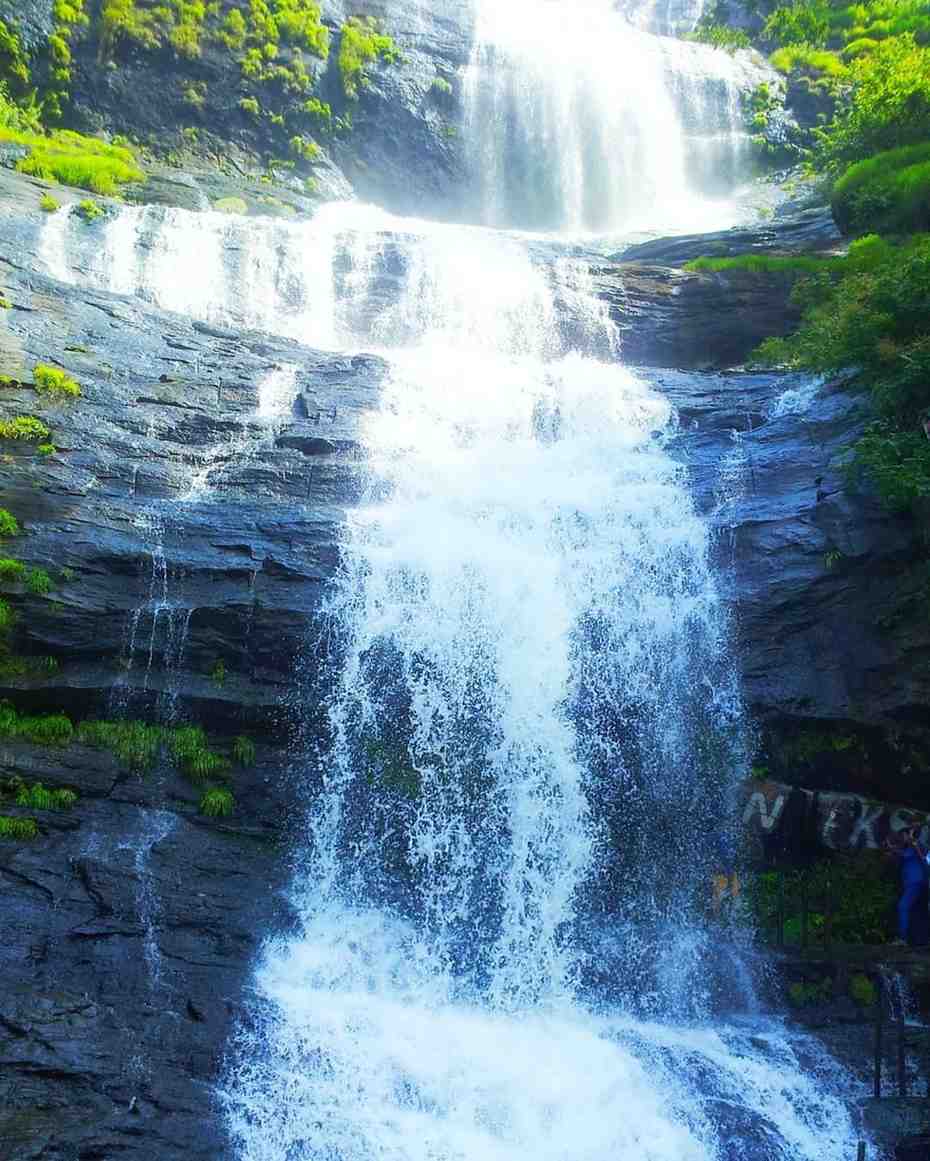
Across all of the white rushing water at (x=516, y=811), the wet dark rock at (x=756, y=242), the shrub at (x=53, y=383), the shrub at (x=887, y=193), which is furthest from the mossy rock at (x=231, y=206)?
the shrub at (x=887, y=193)

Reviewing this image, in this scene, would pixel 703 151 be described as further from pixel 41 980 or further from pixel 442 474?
pixel 41 980

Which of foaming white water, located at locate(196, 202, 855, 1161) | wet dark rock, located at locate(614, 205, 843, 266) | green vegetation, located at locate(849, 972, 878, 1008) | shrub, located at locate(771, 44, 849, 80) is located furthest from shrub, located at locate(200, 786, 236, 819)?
shrub, located at locate(771, 44, 849, 80)

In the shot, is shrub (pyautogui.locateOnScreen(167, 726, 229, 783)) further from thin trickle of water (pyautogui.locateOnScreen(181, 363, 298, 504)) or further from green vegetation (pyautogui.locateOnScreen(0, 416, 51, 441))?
green vegetation (pyautogui.locateOnScreen(0, 416, 51, 441))

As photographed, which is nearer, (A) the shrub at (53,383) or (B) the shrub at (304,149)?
(A) the shrub at (53,383)

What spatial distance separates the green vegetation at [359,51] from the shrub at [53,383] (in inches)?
732

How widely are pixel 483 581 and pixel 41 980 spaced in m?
7.18

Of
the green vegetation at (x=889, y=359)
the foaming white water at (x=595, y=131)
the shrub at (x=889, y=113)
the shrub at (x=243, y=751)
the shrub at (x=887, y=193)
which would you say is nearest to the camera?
the shrub at (x=243, y=751)

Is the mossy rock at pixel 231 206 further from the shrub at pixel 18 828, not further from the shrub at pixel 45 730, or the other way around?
the shrub at pixel 18 828

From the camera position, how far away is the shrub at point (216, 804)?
1245 centimetres

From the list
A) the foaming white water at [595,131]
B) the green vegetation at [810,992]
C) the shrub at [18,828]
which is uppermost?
the foaming white water at [595,131]

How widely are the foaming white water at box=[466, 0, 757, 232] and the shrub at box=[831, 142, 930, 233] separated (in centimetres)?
863

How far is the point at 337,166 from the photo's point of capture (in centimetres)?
2983

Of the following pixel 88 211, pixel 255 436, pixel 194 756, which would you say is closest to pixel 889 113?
pixel 255 436

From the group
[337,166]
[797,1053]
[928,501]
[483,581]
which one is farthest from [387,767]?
[337,166]
